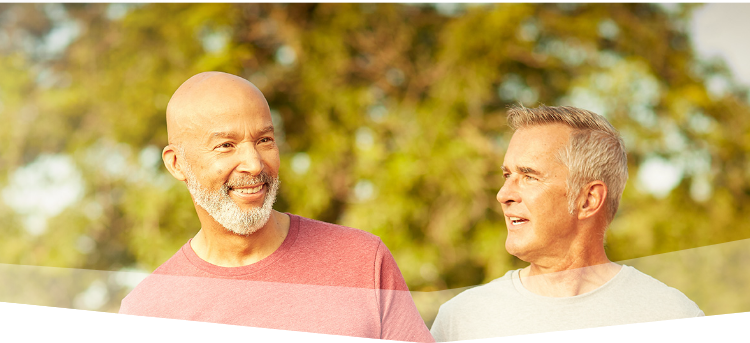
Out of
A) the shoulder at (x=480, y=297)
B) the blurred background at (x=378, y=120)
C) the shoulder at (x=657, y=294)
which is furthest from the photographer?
the blurred background at (x=378, y=120)

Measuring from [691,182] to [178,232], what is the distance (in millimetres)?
1012

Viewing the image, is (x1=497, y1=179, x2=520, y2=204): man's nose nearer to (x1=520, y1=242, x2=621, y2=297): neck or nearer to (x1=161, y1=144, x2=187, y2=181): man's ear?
(x1=520, y1=242, x2=621, y2=297): neck

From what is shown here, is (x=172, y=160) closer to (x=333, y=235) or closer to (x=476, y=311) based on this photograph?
(x=333, y=235)

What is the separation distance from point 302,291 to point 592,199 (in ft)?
1.26

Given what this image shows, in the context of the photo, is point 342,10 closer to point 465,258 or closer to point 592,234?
point 465,258

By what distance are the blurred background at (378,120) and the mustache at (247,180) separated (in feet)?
1.34

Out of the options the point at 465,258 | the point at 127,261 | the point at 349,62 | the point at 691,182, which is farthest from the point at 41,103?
the point at 691,182

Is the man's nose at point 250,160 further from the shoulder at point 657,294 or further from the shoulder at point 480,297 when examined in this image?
the shoulder at point 657,294

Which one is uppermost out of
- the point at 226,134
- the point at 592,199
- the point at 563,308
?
the point at 226,134

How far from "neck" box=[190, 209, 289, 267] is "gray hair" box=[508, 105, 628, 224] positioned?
0.36 meters

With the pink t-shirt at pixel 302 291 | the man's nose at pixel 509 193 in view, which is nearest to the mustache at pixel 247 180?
the pink t-shirt at pixel 302 291

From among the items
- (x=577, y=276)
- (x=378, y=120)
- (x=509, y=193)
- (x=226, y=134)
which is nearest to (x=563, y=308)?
(x=577, y=276)

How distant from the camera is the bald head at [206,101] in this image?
732 millimetres

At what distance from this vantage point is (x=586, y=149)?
2.20ft
